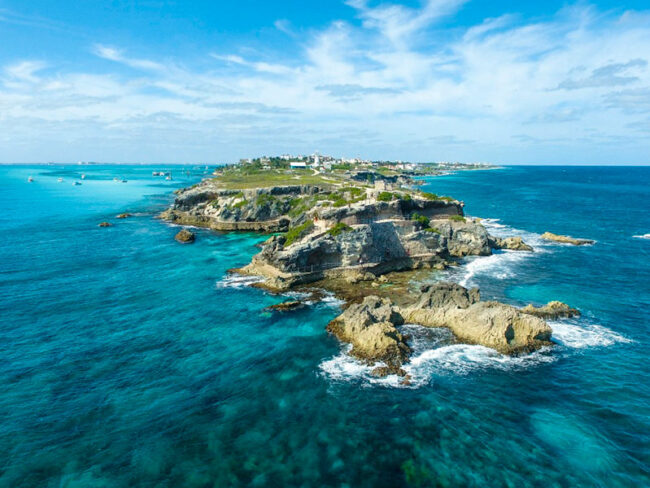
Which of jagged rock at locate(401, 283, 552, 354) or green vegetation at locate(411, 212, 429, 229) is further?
green vegetation at locate(411, 212, 429, 229)

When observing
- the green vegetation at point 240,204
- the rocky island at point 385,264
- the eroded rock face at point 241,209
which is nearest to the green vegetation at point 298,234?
the rocky island at point 385,264

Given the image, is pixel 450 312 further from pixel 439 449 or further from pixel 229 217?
pixel 229 217

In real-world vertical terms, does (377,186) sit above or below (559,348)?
above

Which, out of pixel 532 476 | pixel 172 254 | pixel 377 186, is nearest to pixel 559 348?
pixel 532 476

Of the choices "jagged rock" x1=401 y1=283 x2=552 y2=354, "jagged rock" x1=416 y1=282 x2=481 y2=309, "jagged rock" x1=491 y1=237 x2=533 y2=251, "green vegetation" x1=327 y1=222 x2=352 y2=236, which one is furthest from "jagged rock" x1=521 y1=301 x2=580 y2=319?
"jagged rock" x1=491 y1=237 x2=533 y2=251

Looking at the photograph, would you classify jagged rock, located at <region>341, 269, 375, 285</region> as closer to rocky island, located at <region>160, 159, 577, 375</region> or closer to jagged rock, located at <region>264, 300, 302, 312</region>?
rocky island, located at <region>160, 159, 577, 375</region>

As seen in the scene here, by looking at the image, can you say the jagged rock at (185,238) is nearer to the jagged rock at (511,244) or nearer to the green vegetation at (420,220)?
the green vegetation at (420,220)

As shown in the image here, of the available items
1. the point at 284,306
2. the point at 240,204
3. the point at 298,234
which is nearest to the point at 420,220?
the point at 298,234

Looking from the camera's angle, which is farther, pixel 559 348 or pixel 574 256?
pixel 574 256
